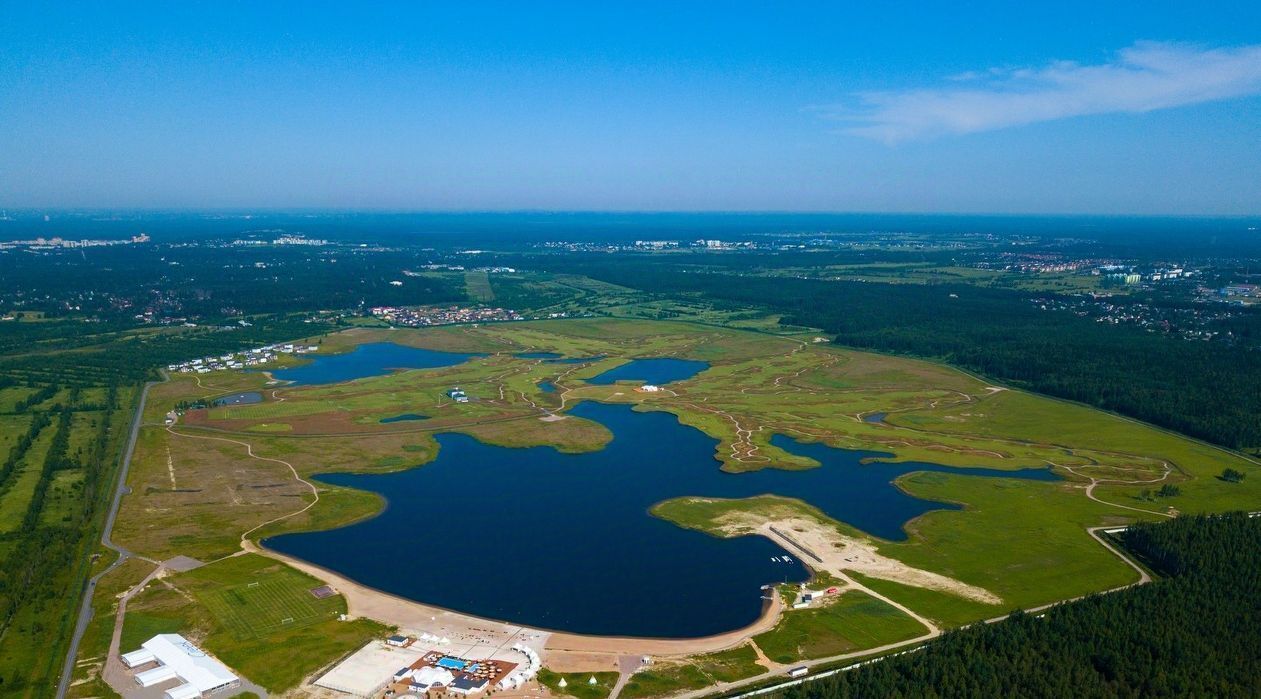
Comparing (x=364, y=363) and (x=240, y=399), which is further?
(x=364, y=363)

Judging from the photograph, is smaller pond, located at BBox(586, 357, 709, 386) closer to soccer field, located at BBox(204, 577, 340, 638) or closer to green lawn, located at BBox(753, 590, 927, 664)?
soccer field, located at BBox(204, 577, 340, 638)

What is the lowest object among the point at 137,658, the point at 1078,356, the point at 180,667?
the point at 137,658

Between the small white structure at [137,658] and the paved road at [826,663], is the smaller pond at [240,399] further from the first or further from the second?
the paved road at [826,663]

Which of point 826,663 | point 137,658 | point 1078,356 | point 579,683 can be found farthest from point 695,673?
point 1078,356

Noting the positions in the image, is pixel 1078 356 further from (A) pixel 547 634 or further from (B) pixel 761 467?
(A) pixel 547 634

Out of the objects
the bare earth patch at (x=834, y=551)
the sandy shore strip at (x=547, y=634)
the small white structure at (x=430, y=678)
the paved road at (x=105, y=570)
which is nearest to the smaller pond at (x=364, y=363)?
the paved road at (x=105, y=570)

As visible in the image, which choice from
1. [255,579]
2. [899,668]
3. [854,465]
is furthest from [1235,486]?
[255,579]
